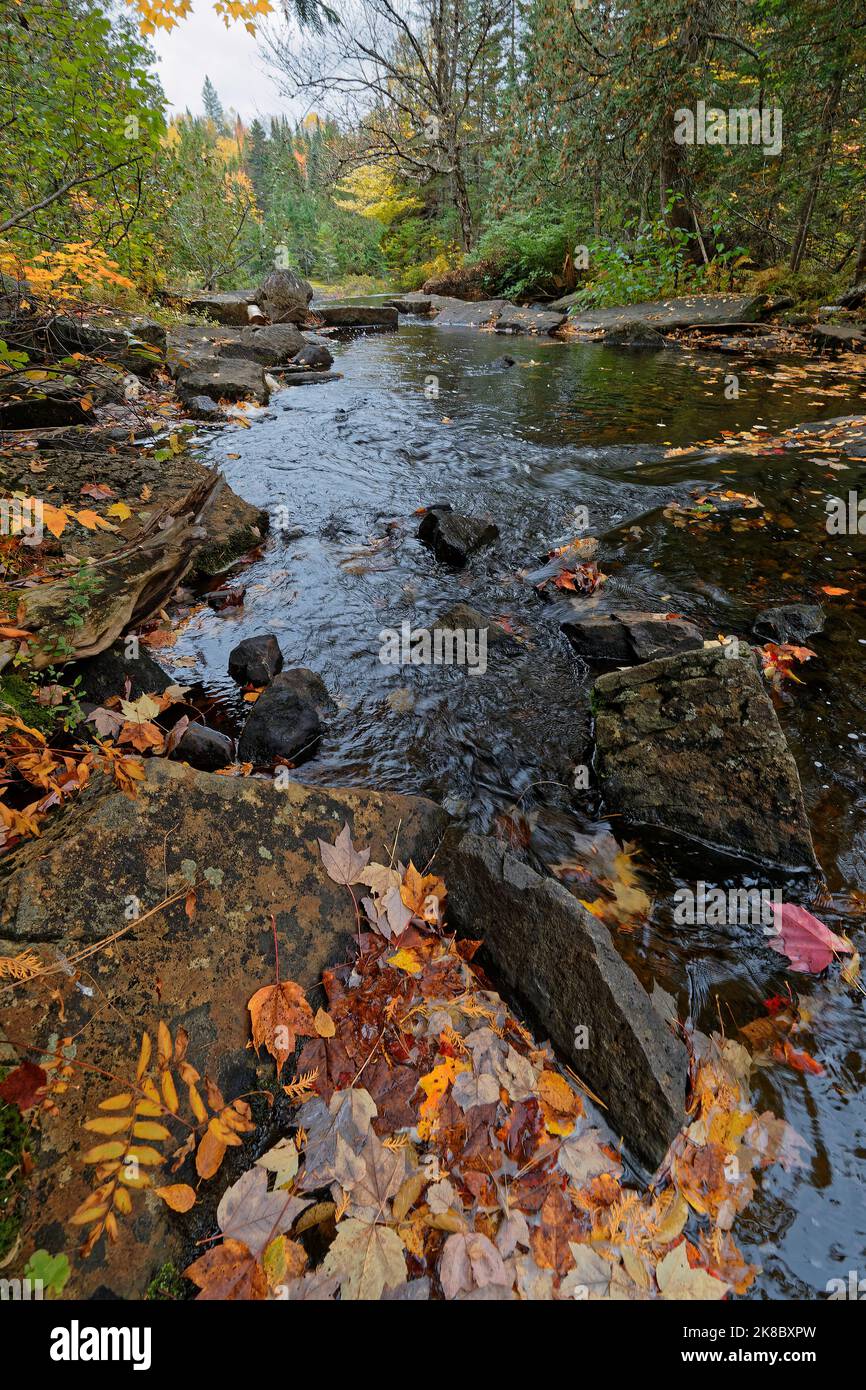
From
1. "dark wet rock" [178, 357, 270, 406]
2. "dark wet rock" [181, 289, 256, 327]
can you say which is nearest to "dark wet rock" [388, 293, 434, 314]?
"dark wet rock" [181, 289, 256, 327]

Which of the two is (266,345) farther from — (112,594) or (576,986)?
(576,986)

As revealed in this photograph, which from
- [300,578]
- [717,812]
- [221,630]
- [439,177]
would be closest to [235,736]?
[221,630]

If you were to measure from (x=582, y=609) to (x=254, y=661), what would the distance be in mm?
2465

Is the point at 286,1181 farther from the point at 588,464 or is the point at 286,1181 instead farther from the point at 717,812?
the point at 588,464

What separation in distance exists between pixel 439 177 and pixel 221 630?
123 feet

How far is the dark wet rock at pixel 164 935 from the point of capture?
4.34 ft

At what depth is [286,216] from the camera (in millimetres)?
47062

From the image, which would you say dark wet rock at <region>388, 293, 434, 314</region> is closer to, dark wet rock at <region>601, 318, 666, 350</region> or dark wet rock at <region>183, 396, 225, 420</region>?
dark wet rock at <region>601, 318, 666, 350</region>

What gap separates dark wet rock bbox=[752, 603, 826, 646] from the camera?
3871 millimetres

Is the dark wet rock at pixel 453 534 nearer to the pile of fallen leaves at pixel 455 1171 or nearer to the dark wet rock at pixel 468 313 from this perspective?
the pile of fallen leaves at pixel 455 1171

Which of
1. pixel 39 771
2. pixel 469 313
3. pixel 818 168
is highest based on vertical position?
pixel 818 168

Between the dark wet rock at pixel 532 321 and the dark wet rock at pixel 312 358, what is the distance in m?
7.65

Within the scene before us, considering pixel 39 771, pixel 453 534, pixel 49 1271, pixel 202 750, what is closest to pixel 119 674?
pixel 202 750

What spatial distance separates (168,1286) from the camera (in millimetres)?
1300
